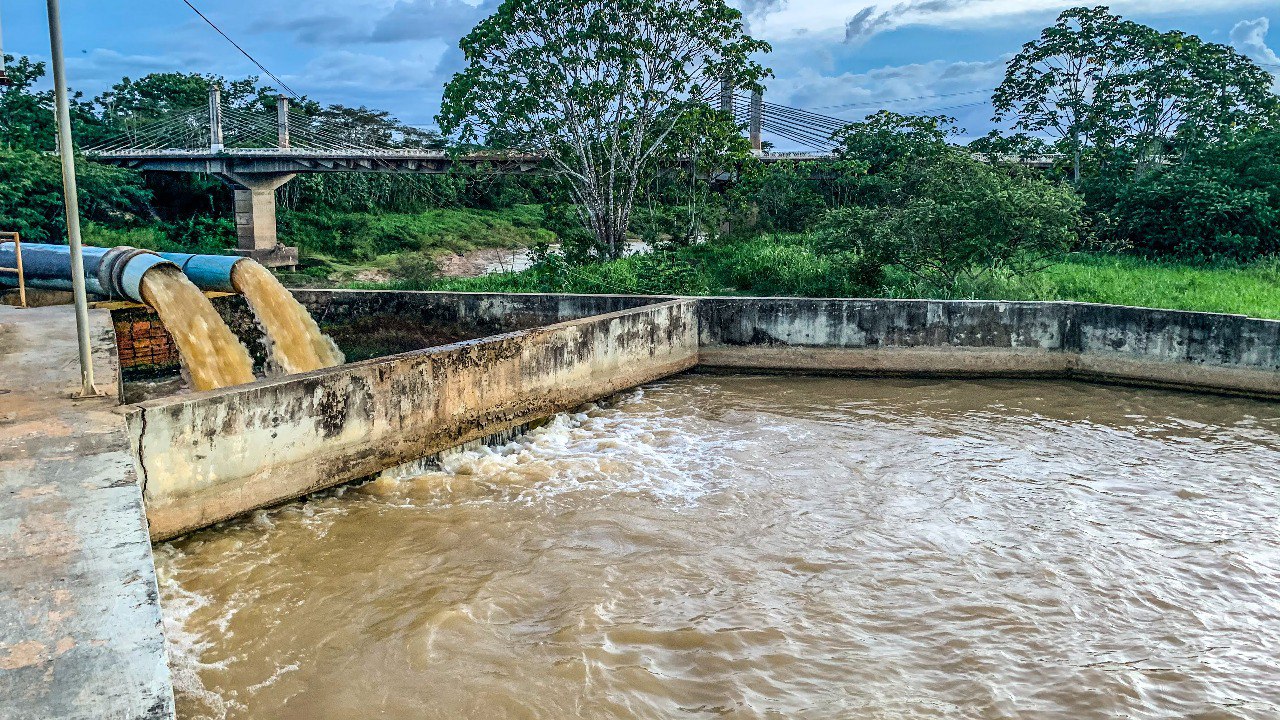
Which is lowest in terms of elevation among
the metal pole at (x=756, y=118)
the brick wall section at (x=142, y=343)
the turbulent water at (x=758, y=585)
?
the turbulent water at (x=758, y=585)

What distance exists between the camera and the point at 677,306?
11242mm

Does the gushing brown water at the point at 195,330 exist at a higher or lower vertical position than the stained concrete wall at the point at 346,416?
higher

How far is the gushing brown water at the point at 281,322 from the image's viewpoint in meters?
10.1

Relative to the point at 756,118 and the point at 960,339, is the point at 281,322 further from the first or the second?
the point at 756,118

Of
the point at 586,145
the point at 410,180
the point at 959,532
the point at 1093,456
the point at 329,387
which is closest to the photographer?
the point at 959,532

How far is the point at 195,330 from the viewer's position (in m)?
8.79

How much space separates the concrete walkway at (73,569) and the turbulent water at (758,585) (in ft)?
3.01

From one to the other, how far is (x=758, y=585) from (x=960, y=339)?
7.13m

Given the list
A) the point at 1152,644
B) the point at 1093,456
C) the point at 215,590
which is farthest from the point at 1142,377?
the point at 215,590

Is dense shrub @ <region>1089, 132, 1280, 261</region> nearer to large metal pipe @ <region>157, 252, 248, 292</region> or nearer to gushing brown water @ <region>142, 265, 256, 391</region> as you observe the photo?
large metal pipe @ <region>157, 252, 248, 292</region>

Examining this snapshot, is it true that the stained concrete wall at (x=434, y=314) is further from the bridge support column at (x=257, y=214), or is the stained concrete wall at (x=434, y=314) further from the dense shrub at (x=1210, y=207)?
the bridge support column at (x=257, y=214)

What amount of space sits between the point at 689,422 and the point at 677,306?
2.59 metres

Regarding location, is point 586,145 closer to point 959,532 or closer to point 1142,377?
point 1142,377

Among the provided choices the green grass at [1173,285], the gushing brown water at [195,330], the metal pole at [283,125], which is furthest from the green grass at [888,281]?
the metal pole at [283,125]
